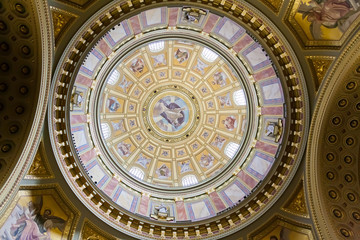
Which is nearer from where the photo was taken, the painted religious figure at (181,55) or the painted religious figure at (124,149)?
the painted religious figure at (124,149)

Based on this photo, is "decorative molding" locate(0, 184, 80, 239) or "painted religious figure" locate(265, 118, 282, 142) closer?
"decorative molding" locate(0, 184, 80, 239)

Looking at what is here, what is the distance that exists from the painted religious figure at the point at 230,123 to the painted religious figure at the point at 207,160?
279 cm

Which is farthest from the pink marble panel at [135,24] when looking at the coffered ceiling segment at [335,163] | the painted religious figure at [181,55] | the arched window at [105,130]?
the coffered ceiling segment at [335,163]

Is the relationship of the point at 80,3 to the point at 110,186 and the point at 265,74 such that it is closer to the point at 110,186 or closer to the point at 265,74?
the point at 265,74

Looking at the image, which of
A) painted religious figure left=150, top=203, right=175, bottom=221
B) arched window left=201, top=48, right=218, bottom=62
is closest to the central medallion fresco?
arched window left=201, top=48, right=218, bottom=62

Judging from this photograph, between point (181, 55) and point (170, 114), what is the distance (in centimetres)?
540

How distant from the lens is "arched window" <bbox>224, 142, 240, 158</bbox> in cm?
2443

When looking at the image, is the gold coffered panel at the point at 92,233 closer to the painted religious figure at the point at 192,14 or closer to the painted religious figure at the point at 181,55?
the painted religious figure at the point at 192,14

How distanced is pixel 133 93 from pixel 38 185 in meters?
13.5

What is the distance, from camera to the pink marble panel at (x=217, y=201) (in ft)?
66.2

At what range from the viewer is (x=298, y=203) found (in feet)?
55.5

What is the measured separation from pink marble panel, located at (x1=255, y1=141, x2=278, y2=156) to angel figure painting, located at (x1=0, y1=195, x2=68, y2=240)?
12.3 metres

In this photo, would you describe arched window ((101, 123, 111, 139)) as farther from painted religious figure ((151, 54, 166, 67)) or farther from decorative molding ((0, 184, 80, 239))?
decorative molding ((0, 184, 80, 239))

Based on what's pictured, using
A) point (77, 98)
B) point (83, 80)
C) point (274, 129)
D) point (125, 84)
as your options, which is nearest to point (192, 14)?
point (83, 80)
